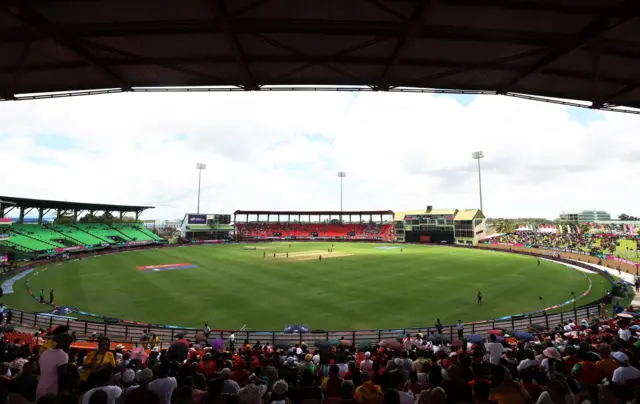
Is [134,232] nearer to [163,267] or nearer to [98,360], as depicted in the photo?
[163,267]

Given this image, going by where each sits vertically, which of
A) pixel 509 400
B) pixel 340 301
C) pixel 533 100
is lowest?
pixel 340 301

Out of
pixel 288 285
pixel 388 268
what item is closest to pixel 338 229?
pixel 388 268

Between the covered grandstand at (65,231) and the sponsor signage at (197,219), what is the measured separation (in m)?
11.4

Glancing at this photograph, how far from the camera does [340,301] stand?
2444 cm

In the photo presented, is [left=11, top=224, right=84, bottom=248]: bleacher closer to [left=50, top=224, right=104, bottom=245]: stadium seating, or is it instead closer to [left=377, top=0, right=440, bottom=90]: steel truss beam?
[left=50, top=224, right=104, bottom=245]: stadium seating

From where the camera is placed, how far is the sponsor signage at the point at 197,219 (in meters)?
89.9

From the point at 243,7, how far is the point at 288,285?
26.7 meters

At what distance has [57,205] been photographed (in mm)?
62938

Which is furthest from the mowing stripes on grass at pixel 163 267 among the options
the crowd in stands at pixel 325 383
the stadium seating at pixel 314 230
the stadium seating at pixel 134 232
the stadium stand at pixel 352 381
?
the stadium seating at pixel 314 230

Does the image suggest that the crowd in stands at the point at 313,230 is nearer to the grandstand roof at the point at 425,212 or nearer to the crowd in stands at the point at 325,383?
the grandstand roof at the point at 425,212

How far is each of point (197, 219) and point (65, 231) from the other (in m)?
32.5

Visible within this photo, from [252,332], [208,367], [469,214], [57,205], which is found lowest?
[252,332]

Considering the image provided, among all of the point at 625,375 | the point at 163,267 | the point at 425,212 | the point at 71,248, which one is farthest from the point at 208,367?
the point at 425,212

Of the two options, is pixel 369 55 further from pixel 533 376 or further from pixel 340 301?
pixel 340 301
